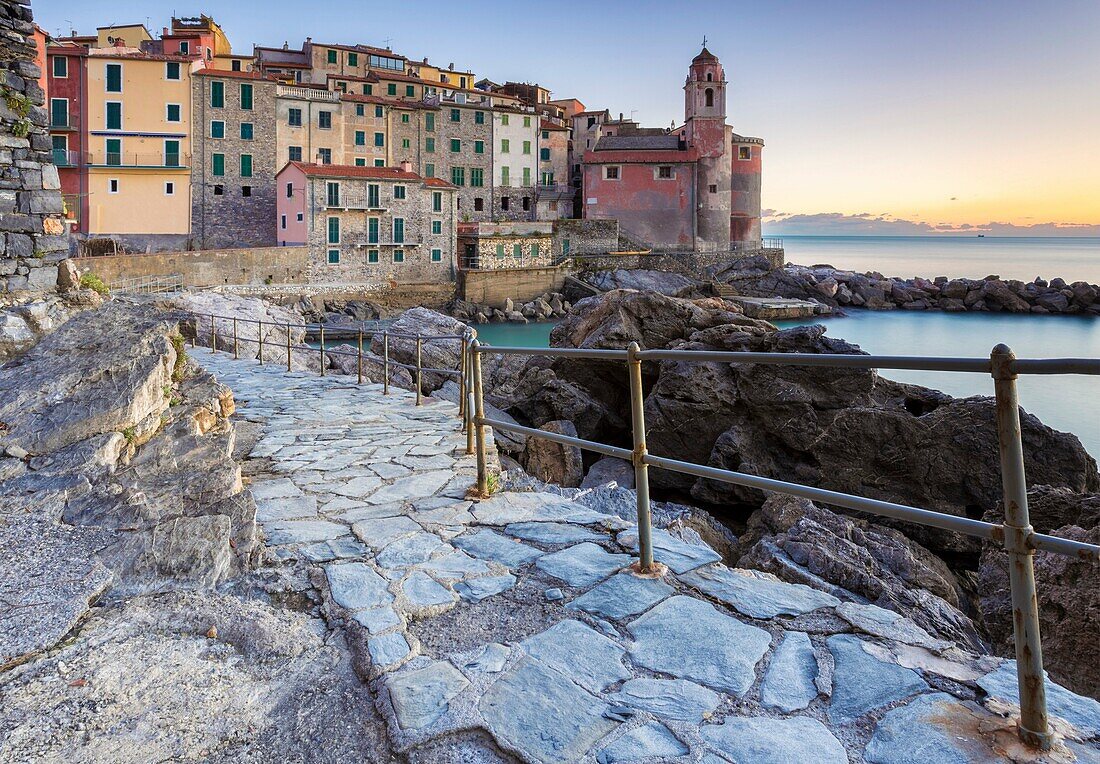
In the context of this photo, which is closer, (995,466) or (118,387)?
(118,387)

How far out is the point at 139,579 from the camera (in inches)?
124

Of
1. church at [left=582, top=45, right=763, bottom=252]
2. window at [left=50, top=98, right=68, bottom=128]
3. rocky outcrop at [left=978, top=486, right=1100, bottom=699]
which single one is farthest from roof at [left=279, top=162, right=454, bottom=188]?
rocky outcrop at [left=978, top=486, right=1100, bottom=699]

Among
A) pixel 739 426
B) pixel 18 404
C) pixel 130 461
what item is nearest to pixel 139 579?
pixel 130 461

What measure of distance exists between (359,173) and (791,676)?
42.1 metres

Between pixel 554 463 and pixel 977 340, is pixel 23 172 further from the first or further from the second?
pixel 977 340

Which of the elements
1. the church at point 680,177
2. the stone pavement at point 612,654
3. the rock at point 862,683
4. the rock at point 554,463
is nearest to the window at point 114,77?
the church at point 680,177

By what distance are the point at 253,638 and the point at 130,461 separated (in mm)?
2068

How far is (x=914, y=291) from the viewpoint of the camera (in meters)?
51.8

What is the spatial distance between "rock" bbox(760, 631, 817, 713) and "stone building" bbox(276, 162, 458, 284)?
3977cm

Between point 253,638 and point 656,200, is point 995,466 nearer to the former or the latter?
point 253,638

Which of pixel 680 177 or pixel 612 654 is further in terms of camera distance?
pixel 680 177

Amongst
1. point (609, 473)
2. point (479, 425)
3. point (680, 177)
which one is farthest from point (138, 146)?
point (479, 425)

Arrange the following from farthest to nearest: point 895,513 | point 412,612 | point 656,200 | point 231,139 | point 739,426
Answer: point 656,200 → point 231,139 → point 739,426 → point 412,612 → point 895,513

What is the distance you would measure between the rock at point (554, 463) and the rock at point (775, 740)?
7817 mm
